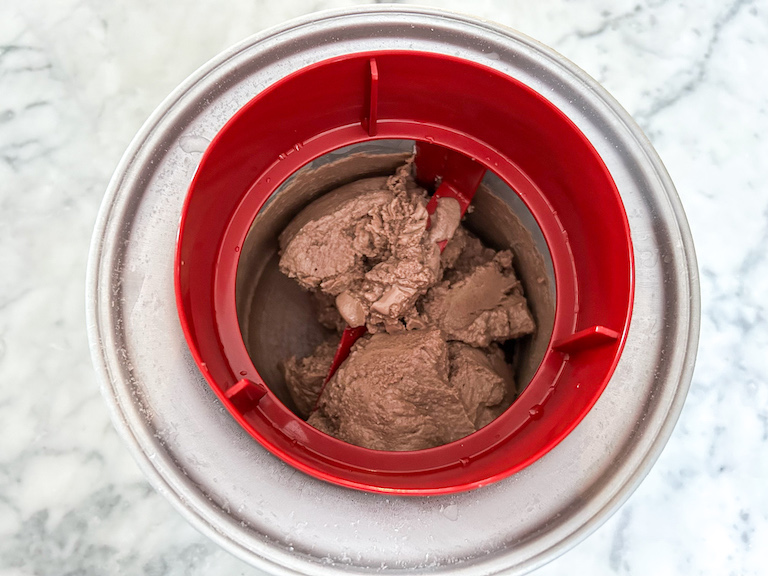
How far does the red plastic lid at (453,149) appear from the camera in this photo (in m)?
0.63

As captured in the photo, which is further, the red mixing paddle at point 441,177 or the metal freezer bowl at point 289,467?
the red mixing paddle at point 441,177

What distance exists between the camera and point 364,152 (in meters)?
0.82

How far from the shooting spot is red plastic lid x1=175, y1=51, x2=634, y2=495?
0.63m

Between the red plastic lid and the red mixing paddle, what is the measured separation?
1.8 inches

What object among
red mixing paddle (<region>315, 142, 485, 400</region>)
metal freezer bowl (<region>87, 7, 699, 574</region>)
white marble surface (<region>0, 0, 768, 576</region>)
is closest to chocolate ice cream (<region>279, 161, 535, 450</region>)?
red mixing paddle (<region>315, 142, 485, 400</region>)

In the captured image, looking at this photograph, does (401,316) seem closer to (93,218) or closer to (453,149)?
(453,149)

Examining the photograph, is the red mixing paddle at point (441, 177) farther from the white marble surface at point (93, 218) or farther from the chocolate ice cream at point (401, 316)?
the white marble surface at point (93, 218)

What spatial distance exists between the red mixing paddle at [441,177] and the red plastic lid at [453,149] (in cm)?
5

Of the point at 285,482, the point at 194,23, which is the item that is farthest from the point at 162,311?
the point at 194,23

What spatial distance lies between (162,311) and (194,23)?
662mm

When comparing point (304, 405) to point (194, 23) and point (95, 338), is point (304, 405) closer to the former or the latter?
point (95, 338)

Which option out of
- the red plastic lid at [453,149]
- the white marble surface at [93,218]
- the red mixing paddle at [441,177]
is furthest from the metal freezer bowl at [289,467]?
the white marble surface at [93,218]

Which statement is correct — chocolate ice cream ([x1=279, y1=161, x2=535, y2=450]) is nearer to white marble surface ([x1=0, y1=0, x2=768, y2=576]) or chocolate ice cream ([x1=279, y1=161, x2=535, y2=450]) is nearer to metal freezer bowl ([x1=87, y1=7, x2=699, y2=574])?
metal freezer bowl ([x1=87, y1=7, x2=699, y2=574])

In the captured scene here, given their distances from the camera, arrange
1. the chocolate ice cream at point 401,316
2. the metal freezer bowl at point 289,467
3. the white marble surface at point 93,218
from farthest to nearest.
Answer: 1. the white marble surface at point 93,218
2. the chocolate ice cream at point 401,316
3. the metal freezer bowl at point 289,467
